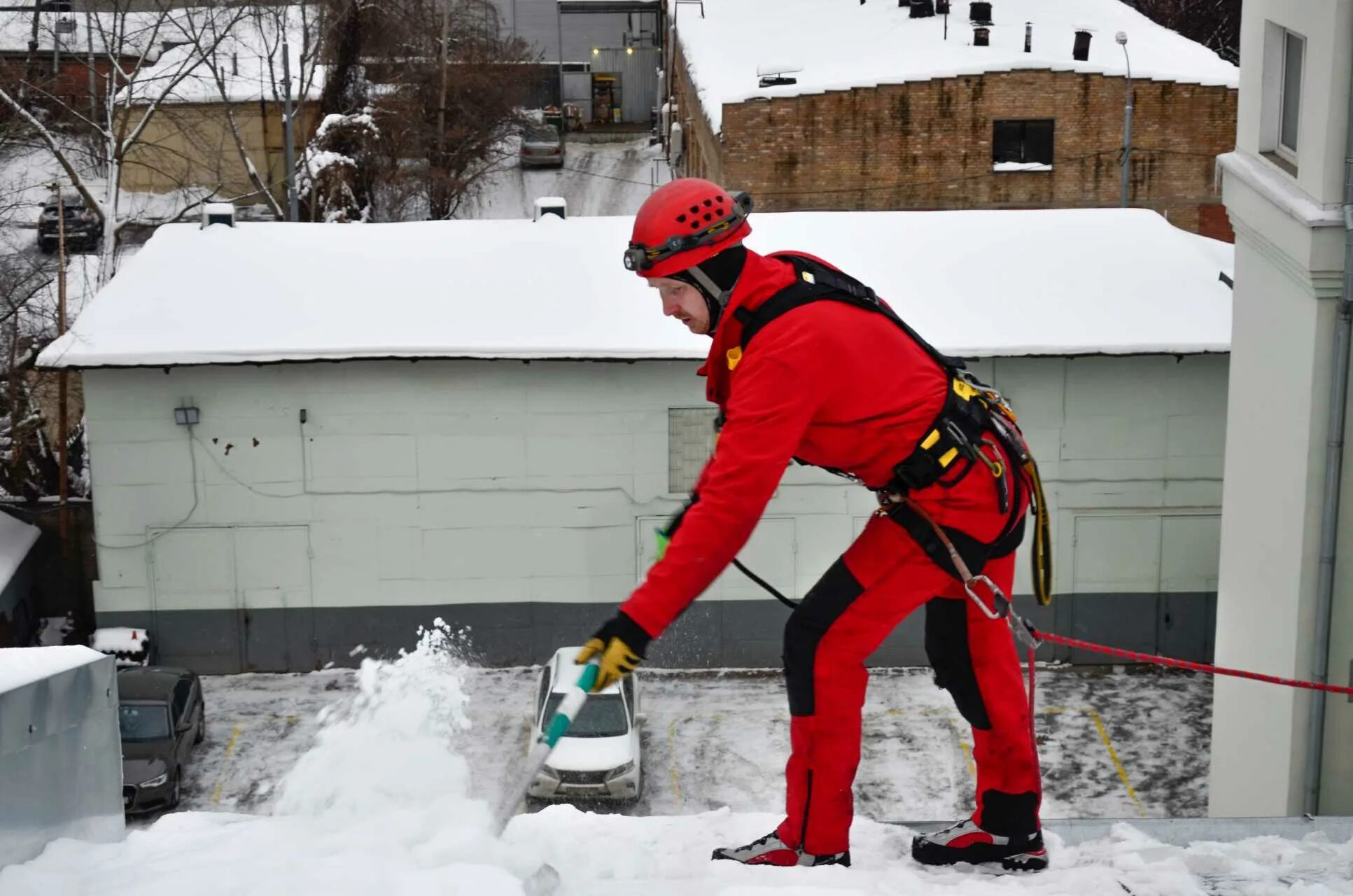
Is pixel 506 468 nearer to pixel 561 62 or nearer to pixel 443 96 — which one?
pixel 443 96

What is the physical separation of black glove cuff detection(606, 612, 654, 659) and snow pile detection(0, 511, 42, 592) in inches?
649

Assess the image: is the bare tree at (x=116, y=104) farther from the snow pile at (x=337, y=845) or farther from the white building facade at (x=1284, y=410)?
the snow pile at (x=337, y=845)

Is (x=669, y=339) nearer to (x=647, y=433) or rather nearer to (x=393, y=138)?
(x=647, y=433)

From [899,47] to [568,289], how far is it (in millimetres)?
16169

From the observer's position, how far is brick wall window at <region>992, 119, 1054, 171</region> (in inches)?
1240

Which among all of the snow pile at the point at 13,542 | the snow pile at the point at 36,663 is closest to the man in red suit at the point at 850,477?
the snow pile at the point at 36,663

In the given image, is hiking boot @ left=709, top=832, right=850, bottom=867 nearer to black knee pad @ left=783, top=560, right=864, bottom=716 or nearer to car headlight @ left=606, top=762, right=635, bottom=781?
black knee pad @ left=783, top=560, right=864, bottom=716

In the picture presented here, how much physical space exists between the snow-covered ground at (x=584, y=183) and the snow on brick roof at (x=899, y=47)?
16.5 feet

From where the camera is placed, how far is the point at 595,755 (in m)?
16.2

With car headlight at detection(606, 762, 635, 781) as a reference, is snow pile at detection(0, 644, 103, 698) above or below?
above

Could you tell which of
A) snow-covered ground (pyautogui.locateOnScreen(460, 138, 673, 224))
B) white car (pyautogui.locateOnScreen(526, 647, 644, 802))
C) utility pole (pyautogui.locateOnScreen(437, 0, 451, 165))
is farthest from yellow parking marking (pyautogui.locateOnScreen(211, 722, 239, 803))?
utility pole (pyautogui.locateOnScreen(437, 0, 451, 165))

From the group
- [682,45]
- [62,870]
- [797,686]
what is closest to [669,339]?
[797,686]

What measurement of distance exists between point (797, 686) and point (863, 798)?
10.8 m

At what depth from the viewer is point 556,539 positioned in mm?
19156
